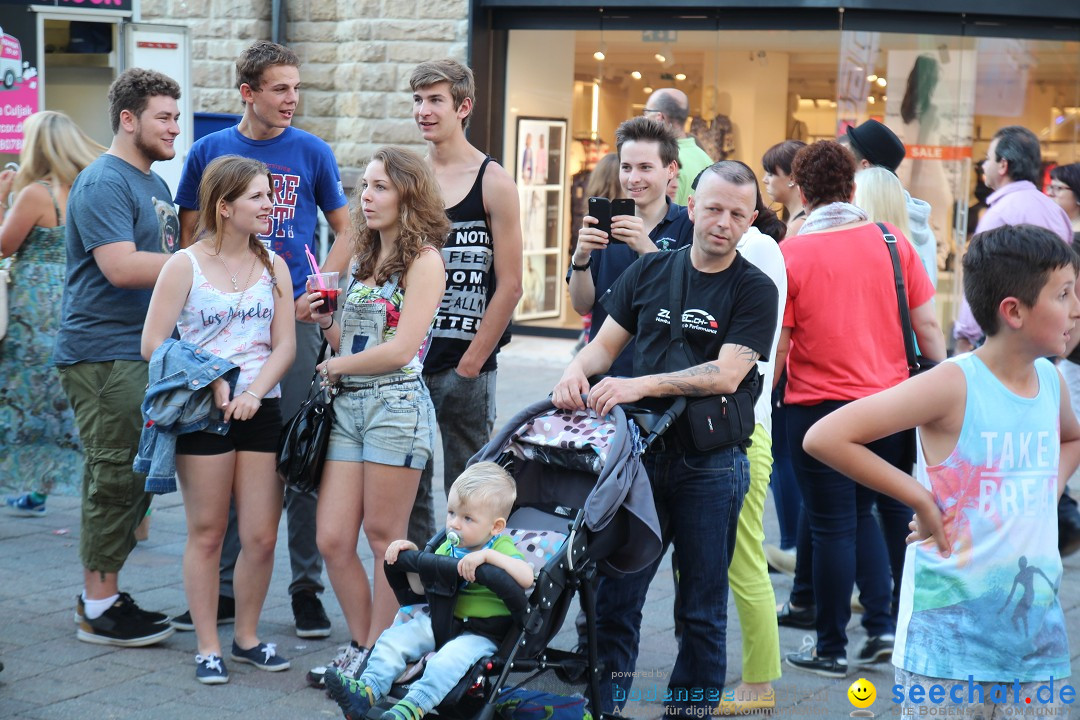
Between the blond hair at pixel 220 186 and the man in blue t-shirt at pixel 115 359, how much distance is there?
1.11 feet

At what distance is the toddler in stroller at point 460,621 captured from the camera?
3475 mm

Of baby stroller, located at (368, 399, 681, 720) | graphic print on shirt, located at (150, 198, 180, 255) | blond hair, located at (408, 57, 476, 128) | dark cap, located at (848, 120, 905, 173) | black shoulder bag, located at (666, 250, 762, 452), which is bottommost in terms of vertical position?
baby stroller, located at (368, 399, 681, 720)

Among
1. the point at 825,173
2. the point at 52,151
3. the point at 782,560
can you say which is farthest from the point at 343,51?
the point at 825,173

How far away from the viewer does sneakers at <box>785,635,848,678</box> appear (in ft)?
16.6

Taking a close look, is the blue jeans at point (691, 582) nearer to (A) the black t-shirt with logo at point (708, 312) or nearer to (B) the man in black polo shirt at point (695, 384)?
(B) the man in black polo shirt at point (695, 384)

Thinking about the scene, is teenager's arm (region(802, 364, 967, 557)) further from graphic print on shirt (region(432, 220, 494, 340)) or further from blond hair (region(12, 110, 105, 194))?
blond hair (region(12, 110, 105, 194))

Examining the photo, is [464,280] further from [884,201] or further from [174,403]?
[884,201]

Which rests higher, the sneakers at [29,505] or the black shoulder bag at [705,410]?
the black shoulder bag at [705,410]

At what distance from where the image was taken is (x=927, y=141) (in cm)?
1224

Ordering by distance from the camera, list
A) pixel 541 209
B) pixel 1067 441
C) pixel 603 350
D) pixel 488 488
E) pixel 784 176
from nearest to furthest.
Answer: pixel 1067 441
pixel 488 488
pixel 603 350
pixel 784 176
pixel 541 209

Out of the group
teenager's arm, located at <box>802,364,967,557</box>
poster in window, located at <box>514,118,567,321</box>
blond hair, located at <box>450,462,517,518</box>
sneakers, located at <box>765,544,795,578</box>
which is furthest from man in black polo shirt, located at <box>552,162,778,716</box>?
poster in window, located at <box>514,118,567,321</box>

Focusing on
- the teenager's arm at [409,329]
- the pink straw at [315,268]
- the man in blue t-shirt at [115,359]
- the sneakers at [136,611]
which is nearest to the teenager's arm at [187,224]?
the man in blue t-shirt at [115,359]

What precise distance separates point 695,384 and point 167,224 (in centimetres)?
250

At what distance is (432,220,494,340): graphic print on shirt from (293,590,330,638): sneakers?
1.25m
